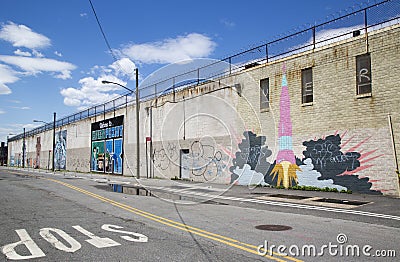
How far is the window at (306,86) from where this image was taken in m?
18.1

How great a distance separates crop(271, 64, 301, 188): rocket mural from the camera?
18.6m

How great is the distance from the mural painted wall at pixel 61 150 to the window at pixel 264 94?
4566 cm

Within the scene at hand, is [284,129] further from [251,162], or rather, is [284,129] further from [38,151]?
[38,151]

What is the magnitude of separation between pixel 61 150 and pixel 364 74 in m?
55.0

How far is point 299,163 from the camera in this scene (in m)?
18.1

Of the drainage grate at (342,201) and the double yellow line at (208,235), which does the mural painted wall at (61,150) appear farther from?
the drainage grate at (342,201)

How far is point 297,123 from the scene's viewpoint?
18.4m

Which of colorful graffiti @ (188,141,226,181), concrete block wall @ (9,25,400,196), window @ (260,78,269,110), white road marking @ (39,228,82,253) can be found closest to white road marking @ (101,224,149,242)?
white road marking @ (39,228,82,253)

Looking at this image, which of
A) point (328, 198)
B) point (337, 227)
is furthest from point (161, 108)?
point (337, 227)

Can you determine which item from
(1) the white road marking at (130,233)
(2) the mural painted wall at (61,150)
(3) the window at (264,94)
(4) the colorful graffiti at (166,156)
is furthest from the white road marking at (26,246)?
(2) the mural painted wall at (61,150)

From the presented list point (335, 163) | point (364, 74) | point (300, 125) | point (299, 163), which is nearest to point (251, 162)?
point (299, 163)

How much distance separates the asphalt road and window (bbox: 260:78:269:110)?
9903 millimetres

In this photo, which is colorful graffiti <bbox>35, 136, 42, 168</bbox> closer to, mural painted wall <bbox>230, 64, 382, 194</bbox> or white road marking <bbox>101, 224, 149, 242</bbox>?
mural painted wall <bbox>230, 64, 382, 194</bbox>

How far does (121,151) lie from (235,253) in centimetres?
3343
